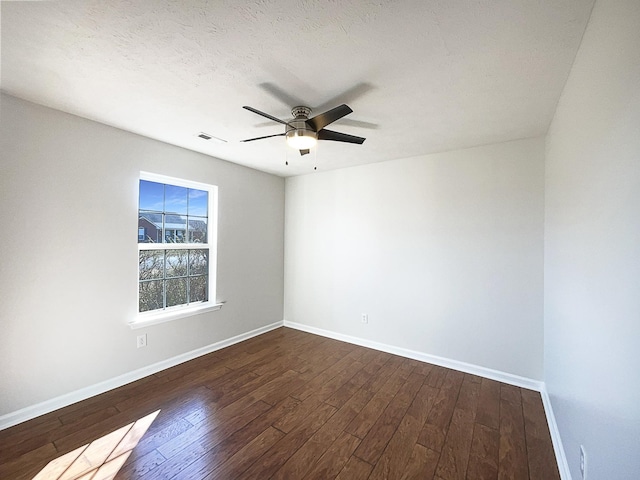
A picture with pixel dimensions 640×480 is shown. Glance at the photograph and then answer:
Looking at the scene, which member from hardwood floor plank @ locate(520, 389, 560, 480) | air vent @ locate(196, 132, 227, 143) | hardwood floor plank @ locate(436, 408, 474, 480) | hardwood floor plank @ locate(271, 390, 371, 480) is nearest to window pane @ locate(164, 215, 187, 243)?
air vent @ locate(196, 132, 227, 143)

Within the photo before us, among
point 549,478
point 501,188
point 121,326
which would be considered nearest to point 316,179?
point 501,188

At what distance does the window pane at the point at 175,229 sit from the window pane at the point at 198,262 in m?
0.23

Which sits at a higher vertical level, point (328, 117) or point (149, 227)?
point (328, 117)

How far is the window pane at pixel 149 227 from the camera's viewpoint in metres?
2.82

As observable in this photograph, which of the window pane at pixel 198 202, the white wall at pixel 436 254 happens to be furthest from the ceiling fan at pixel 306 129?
the window pane at pixel 198 202

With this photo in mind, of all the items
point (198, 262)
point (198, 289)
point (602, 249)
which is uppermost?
point (602, 249)

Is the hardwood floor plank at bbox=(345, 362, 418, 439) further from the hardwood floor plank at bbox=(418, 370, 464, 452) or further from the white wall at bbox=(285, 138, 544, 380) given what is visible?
the white wall at bbox=(285, 138, 544, 380)

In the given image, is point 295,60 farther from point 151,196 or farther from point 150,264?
point 150,264

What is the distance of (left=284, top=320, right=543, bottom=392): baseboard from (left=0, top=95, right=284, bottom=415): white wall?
1.98 metres

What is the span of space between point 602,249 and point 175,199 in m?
3.64

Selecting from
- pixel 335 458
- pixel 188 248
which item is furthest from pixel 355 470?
pixel 188 248

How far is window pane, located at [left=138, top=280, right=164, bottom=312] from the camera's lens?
2.84 m

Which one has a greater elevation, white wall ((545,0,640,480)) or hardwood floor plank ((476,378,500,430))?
white wall ((545,0,640,480))

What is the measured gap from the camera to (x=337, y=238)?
392 cm
